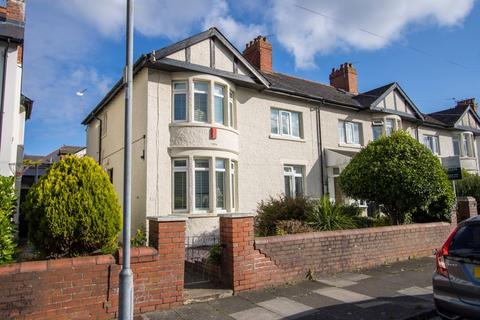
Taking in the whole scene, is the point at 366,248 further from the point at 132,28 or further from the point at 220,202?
the point at 132,28

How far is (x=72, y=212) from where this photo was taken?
577 centimetres

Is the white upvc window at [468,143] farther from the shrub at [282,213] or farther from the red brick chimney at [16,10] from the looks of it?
the red brick chimney at [16,10]

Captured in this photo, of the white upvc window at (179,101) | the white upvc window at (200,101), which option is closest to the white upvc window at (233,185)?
the white upvc window at (200,101)

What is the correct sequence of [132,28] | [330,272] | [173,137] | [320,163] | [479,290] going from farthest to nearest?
[320,163] → [173,137] → [330,272] → [132,28] → [479,290]

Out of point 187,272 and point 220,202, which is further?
point 220,202

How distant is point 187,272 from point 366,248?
4368 mm

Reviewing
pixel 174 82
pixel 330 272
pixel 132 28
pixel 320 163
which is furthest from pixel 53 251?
pixel 320 163

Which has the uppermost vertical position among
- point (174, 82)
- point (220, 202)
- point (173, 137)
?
point (174, 82)

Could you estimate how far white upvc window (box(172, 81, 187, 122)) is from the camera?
12219 millimetres

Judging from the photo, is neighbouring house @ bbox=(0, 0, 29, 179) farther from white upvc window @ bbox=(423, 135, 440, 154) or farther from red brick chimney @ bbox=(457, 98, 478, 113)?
red brick chimney @ bbox=(457, 98, 478, 113)

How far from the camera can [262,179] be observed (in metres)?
14.0

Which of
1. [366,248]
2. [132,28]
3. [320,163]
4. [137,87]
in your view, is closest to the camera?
[132,28]

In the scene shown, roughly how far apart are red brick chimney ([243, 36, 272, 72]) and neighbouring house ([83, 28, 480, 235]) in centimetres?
5

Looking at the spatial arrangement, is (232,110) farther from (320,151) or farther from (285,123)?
(320,151)
